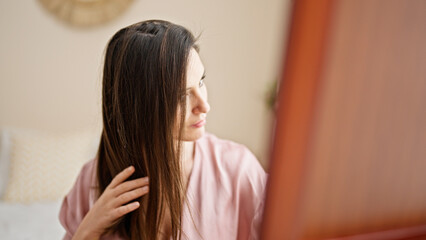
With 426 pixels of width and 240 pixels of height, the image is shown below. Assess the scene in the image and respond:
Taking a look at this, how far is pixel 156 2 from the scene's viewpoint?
59 cm

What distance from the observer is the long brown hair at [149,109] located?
1.18ft

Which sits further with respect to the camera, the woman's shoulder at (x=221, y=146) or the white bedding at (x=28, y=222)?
the white bedding at (x=28, y=222)

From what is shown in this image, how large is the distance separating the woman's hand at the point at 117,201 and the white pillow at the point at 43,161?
396 mm

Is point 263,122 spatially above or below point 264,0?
below

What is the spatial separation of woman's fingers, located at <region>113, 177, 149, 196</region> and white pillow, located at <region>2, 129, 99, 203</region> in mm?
412

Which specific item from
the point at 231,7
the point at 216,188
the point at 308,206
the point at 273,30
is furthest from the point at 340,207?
the point at 273,30

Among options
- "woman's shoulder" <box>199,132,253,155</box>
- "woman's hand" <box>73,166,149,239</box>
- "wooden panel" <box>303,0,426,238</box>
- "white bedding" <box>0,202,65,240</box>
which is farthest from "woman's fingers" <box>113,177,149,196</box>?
"white bedding" <box>0,202,65,240</box>

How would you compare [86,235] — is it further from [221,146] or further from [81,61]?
[81,61]

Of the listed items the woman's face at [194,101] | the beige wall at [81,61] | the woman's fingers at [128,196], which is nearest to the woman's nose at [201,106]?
the woman's face at [194,101]

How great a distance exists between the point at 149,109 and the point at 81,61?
14.8 inches

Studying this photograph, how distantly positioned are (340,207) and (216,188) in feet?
0.76

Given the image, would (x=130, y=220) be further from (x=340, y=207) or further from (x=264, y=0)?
(x=264, y=0)

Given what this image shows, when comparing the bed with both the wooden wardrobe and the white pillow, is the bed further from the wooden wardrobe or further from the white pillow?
the wooden wardrobe

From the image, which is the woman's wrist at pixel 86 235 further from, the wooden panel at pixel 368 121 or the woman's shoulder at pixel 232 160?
the wooden panel at pixel 368 121
